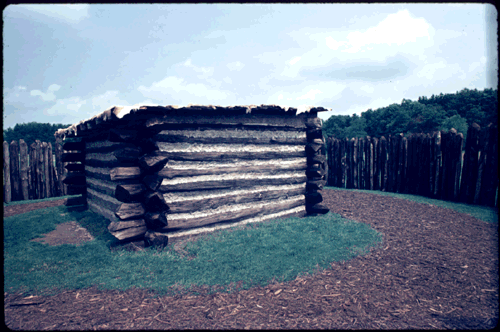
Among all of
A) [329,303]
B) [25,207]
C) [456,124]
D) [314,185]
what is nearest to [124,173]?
[329,303]

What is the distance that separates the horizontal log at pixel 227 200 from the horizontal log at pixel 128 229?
629mm

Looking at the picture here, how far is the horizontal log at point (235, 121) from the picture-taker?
5.92 meters

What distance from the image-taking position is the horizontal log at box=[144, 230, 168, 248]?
19.0ft

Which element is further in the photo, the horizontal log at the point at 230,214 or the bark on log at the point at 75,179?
the bark on log at the point at 75,179

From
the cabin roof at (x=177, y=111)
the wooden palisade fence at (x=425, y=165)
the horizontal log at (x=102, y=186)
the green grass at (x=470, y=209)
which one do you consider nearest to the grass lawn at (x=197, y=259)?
the horizontal log at (x=102, y=186)

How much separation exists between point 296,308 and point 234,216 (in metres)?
3.35

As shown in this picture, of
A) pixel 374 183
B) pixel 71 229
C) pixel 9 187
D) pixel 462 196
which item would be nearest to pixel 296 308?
pixel 71 229

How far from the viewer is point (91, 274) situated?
483cm

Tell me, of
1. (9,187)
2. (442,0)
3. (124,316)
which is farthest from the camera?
(9,187)

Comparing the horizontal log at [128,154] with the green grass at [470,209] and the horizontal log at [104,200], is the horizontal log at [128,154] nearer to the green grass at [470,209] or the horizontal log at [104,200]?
the horizontal log at [104,200]

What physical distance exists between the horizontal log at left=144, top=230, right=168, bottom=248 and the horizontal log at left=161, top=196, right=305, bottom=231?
19 centimetres

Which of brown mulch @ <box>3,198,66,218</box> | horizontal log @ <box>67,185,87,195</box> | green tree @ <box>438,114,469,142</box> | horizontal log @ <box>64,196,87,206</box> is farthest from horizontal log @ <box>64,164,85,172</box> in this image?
green tree @ <box>438,114,469,142</box>

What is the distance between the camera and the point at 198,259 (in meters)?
5.23

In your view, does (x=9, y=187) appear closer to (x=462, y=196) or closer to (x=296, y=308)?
(x=296, y=308)
